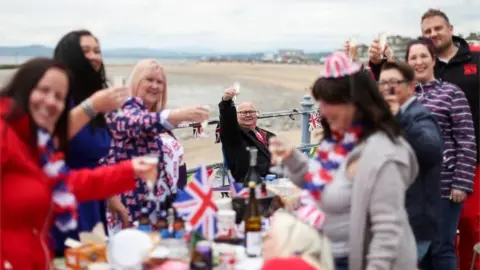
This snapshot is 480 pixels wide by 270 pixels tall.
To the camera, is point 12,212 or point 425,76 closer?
point 12,212

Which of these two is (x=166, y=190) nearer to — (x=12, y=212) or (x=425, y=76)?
(x=12, y=212)

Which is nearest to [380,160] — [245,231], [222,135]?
[245,231]

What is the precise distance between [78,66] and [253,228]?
1256 millimetres

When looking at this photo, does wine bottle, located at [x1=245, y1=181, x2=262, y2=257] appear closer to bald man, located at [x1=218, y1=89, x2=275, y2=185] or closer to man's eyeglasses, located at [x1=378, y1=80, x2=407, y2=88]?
man's eyeglasses, located at [x1=378, y1=80, x2=407, y2=88]

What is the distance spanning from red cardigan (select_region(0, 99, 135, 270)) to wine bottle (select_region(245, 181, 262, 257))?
2.79 ft

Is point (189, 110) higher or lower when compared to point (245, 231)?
higher

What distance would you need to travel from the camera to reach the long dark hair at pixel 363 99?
218cm

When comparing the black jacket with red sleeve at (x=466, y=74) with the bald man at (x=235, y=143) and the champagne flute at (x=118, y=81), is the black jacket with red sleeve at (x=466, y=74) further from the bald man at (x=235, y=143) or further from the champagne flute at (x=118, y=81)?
the champagne flute at (x=118, y=81)

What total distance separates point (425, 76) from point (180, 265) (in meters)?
2.04

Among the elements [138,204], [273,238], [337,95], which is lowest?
[138,204]

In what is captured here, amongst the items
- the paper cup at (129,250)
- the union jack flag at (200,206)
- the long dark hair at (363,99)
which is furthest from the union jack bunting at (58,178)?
the long dark hair at (363,99)

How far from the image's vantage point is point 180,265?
2195 millimetres

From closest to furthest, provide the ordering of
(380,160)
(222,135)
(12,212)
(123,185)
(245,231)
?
1. (12,212)
2. (380,160)
3. (123,185)
4. (245,231)
5. (222,135)

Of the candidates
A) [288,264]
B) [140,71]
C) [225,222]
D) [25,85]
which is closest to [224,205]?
[225,222]
